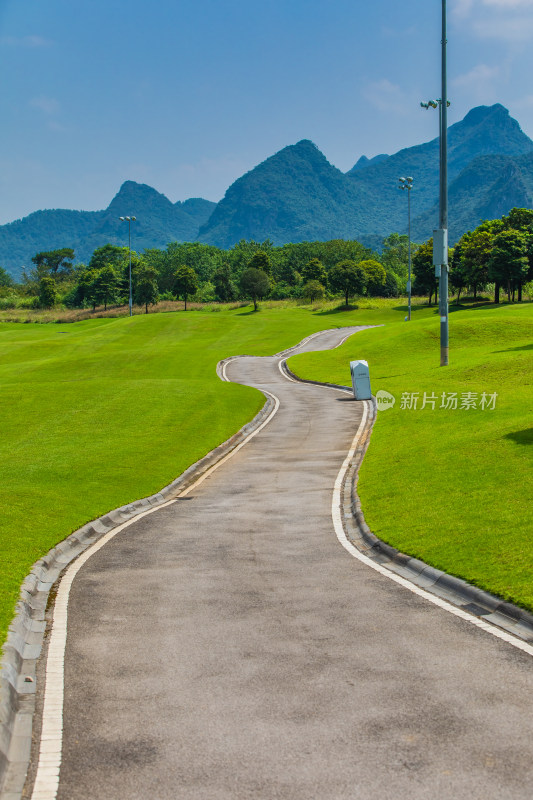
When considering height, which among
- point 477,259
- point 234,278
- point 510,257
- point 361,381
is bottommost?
point 361,381

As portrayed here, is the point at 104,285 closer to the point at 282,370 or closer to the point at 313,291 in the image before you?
the point at 313,291

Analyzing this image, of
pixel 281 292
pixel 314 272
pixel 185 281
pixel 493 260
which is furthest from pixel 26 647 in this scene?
pixel 281 292

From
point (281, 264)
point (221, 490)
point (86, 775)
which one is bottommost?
point (221, 490)

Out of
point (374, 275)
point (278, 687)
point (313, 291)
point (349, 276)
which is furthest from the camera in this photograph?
point (374, 275)

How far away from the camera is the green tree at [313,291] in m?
126

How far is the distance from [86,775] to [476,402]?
1018 inches

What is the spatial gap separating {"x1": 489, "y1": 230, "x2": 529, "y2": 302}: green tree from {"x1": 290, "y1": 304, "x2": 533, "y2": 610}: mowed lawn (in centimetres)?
4201

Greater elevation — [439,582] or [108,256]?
[108,256]

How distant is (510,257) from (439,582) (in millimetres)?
79852

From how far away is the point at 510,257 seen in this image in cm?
8381

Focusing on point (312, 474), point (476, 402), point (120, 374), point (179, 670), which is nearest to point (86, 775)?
point (179, 670)

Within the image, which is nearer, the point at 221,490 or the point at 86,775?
the point at 86,775

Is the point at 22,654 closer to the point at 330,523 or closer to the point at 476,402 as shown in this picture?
the point at 330,523

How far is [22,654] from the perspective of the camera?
28.0 ft
